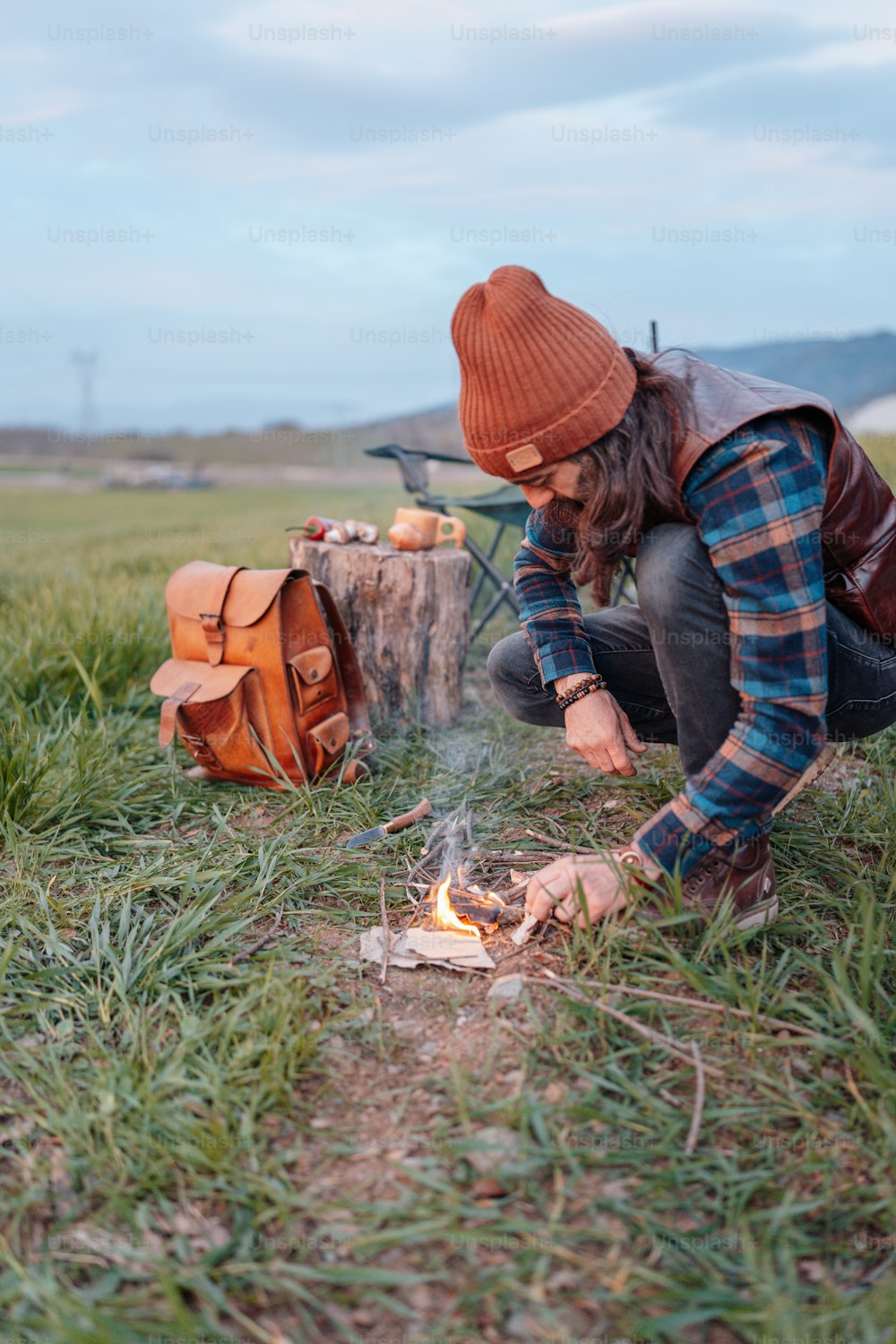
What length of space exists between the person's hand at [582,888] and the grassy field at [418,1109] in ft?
0.24

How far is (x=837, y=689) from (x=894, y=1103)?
88 cm

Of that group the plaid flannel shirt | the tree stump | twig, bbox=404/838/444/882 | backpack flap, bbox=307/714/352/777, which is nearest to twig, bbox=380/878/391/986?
twig, bbox=404/838/444/882

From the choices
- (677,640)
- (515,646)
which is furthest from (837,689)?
(515,646)

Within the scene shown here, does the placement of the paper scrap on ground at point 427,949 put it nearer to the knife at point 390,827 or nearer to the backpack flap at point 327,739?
the knife at point 390,827

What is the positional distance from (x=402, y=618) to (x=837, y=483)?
76.9 inches

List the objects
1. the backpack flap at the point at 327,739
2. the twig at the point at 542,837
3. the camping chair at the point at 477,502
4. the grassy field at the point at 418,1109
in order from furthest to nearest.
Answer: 1. the camping chair at the point at 477,502
2. the backpack flap at the point at 327,739
3. the twig at the point at 542,837
4. the grassy field at the point at 418,1109

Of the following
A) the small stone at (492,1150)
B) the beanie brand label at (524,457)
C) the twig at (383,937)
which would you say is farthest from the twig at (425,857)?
the beanie brand label at (524,457)

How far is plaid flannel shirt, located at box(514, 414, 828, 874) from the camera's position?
70.9 inches

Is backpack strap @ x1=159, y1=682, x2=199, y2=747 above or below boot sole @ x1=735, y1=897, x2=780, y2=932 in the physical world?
above

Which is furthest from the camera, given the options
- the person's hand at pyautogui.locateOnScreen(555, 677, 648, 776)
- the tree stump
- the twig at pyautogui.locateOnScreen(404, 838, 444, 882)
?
the tree stump

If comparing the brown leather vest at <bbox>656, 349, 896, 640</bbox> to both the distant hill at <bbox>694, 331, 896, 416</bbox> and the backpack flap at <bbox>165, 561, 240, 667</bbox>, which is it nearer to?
the backpack flap at <bbox>165, 561, 240, 667</bbox>

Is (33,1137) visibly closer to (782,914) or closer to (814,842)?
(782,914)

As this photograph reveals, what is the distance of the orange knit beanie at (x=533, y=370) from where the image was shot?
5.88 ft

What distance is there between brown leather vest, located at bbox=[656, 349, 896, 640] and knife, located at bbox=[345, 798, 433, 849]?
1253 mm
